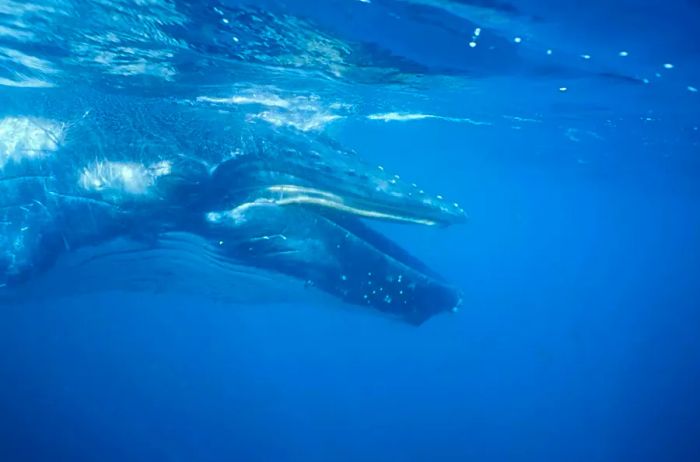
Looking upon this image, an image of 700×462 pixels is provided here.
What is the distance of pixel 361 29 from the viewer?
410 inches

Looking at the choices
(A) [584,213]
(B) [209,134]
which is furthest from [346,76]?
(A) [584,213]

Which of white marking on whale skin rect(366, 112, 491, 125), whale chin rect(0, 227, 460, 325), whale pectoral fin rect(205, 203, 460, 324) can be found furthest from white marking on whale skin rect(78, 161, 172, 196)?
white marking on whale skin rect(366, 112, 491, 125)

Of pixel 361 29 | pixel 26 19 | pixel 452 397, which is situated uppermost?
pixel 361 29

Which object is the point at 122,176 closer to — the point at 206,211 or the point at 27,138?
the point at 206,211

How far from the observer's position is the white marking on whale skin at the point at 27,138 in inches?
293

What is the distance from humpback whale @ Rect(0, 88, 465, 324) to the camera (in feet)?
23.1

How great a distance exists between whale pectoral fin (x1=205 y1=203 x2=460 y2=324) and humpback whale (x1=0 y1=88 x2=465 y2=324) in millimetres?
15

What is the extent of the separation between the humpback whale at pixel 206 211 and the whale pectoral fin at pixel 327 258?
2 centimetres

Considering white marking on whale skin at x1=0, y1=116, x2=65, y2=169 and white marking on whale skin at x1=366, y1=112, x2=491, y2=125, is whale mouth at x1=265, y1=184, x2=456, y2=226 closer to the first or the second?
white marking on whale skin at x1=0, y1=116, x2=65, y2=169

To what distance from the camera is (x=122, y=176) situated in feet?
23.6

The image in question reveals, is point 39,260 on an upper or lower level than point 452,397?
upper

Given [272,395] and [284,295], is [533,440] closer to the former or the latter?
[272,395]

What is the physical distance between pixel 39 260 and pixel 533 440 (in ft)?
130

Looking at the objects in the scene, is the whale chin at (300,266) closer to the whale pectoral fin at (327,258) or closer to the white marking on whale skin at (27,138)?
the whale pectoral fin at (327,258)
